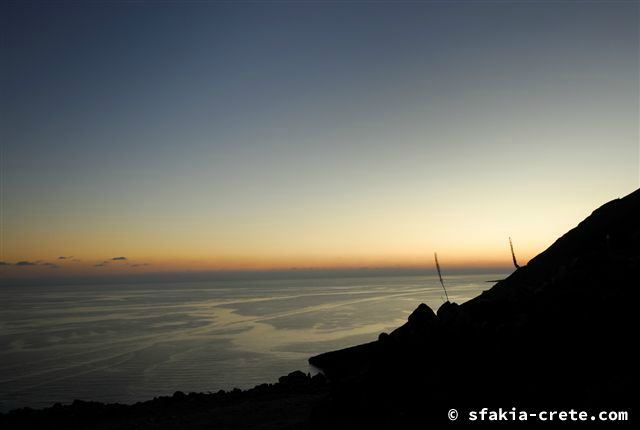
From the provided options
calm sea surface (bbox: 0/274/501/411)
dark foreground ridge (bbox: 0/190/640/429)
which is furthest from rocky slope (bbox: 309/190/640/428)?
calm sea surface (bbox: 0/274/501/411)

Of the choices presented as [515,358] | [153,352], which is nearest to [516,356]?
[515,358]

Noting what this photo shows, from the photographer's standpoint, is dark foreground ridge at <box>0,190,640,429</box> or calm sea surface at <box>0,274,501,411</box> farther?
calm sea surface at <box>0,274,501,411</box>

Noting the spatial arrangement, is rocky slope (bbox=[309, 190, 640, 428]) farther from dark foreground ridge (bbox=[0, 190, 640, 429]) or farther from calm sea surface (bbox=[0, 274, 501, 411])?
calm sea surface (bbox=[0, 274, 501, 411])

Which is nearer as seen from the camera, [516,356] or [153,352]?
[516,356]

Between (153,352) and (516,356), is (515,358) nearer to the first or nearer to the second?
(516,356)

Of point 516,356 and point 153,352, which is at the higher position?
point 516,356

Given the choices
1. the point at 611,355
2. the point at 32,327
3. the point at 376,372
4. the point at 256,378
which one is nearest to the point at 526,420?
the point at 611,355

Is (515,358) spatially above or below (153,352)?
above

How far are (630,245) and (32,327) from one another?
9639 centimetres

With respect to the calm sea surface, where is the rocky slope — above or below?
above

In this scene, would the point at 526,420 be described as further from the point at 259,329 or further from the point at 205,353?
the point at 259,329

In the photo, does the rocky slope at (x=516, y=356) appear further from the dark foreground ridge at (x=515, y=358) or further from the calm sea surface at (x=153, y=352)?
the calm sea surface at (x=153, y=352)

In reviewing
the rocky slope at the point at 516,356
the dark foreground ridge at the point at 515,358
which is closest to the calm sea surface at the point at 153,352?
the dark foreground ridge at the point at 515,358

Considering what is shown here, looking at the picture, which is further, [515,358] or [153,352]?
[153,352]
